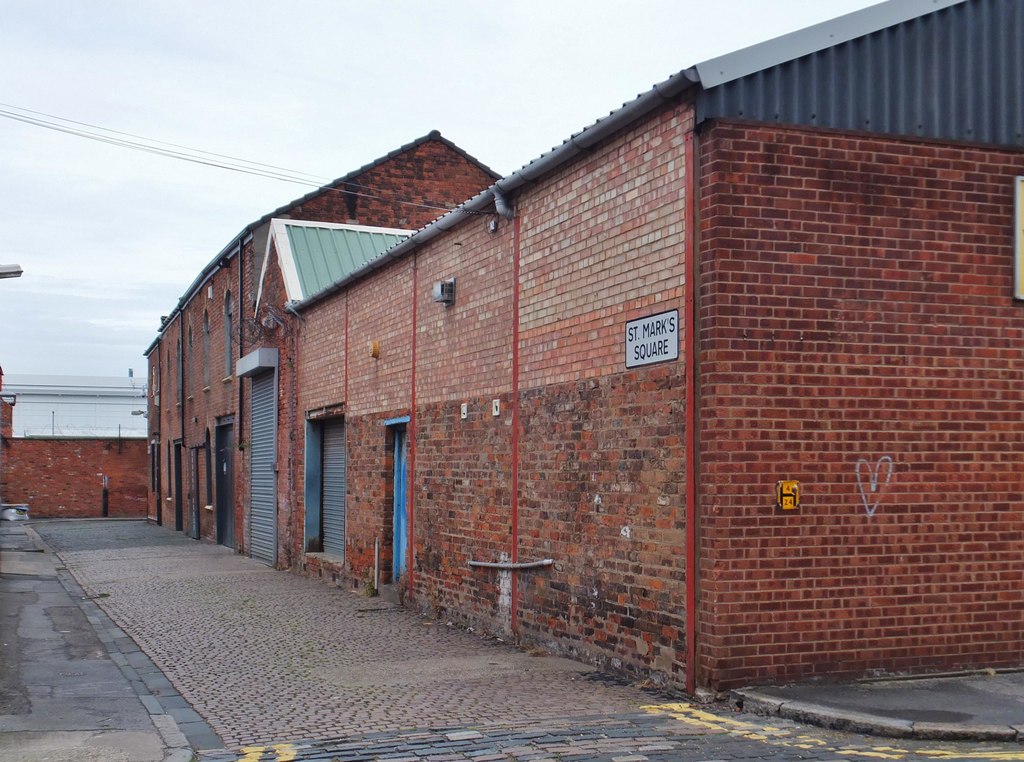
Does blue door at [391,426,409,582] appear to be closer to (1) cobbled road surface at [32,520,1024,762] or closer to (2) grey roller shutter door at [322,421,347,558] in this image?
(1) cobbled road surface at [32,520,1024,762]

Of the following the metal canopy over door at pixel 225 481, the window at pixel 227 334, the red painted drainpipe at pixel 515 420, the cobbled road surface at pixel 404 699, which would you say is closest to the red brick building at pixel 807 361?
the cobbled road surface at pixel 404 699

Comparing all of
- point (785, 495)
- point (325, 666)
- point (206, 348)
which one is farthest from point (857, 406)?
point (206, 348)

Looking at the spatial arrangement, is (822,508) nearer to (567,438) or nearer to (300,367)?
(567,438)

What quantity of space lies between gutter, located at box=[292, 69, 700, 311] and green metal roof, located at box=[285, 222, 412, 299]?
223 inches

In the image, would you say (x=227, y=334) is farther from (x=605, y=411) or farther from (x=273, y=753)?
(x=273, y=753)

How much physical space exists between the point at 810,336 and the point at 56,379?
67915 mm

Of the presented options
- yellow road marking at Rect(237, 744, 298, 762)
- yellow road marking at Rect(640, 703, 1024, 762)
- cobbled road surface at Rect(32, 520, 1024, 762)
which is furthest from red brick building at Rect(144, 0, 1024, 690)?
yellow road marking at Rect(237, 744, 298, 762)

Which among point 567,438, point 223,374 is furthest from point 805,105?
point 223,374

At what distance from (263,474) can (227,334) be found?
6094 millimetres

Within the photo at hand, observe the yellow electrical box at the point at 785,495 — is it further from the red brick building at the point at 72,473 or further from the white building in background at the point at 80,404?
the white building in background at the point at 80,404

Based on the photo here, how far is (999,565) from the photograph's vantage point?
28.3 ft

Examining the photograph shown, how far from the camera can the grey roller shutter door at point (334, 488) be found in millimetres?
17953

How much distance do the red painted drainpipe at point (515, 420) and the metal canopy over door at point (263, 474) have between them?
1083 cm

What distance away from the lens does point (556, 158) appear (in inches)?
405
